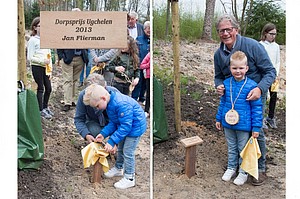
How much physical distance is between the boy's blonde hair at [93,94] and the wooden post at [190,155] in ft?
2.06

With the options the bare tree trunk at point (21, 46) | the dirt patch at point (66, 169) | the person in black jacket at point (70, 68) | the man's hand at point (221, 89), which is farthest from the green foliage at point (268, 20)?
the bare tree trunk at point (21, 46)

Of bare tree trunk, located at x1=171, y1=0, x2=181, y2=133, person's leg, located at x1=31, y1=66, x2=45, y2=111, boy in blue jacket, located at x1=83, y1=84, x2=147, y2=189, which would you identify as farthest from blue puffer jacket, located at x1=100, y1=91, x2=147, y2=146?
person's leg, located at x1=31, y1=66, x2=45, y2=111

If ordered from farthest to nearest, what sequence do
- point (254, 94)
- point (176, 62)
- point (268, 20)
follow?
1. point (176, 62)
2. point (268, 20)
3. point (254, 94)

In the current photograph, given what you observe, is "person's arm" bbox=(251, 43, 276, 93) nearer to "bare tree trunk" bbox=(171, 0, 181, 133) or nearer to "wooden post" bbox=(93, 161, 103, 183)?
"bare tree trunk" bbox=(171, 0, 181, 133)

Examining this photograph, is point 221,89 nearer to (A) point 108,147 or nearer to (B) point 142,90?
(B) point 142,90

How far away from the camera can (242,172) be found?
3.76 metres

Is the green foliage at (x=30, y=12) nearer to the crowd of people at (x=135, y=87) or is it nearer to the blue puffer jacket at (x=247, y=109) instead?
the crowd of people at (x=135, y=87)

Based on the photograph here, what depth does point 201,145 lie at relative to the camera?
151 inches

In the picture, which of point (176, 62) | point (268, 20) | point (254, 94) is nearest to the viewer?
point (254, 94)

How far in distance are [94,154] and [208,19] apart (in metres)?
1.16

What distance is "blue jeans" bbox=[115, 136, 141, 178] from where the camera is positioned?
12.2 feet

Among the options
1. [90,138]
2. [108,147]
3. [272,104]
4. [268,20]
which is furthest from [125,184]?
[268,20]

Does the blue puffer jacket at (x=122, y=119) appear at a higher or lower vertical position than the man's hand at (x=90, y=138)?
higher

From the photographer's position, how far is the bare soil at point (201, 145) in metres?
3.76
